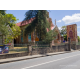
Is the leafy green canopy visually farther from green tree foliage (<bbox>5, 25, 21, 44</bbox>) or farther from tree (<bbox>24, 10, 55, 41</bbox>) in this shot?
green tree foliage (<bbox>5, 25, 21, 44</bbox>)

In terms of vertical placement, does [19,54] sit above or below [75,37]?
below

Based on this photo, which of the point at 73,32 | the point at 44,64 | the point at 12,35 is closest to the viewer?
the point at 44,64

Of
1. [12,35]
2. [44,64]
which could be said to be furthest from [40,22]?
[44,64]

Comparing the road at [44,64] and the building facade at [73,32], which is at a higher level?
the building facade at [73,32]

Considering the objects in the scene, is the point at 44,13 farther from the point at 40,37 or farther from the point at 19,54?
the point at 19,54

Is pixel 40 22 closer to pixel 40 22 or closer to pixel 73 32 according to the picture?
pixel 40 22

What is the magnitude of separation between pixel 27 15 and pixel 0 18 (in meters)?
11.2

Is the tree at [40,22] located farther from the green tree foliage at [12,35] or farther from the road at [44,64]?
the road at [44,64]

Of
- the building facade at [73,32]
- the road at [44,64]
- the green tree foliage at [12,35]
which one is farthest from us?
the building facade at [73,32]

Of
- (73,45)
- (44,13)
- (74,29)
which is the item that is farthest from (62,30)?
(44,13)

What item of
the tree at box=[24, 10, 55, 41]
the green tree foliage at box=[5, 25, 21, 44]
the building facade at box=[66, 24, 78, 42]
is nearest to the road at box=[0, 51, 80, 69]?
the tree at box=[24, 10, 55, 41]

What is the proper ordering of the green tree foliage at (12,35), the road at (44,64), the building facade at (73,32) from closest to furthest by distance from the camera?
the road at (44,64), the green tree foliage at (12,35), the building facade at (73,32)

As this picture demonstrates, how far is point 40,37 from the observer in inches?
863

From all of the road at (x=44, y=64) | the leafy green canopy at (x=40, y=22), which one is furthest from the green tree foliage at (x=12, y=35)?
the road at (x=44, y=64)
